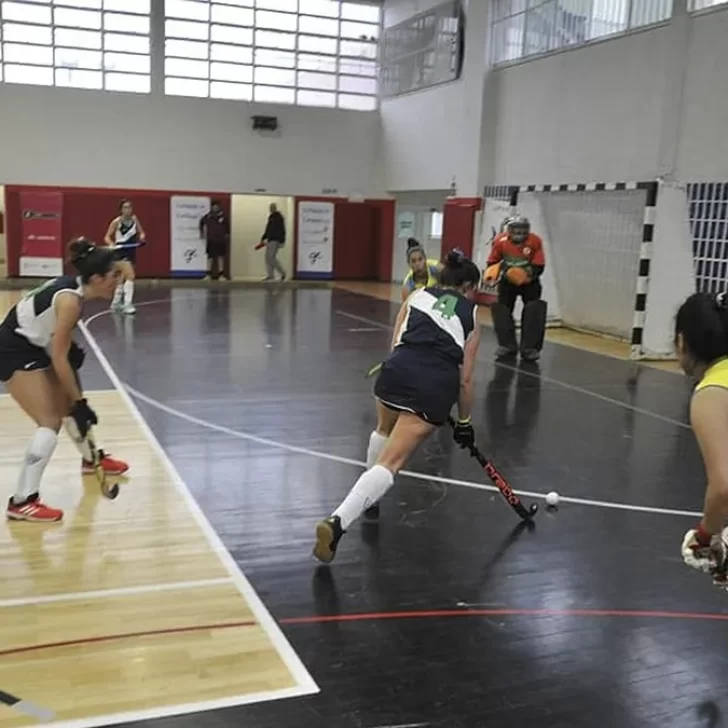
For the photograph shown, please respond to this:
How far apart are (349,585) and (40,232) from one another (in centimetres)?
1701

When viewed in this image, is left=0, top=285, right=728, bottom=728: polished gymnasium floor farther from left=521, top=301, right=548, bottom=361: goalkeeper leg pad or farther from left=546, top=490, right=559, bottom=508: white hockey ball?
left=521, top=301, right=548, bottom=361: goalkeeper leg pad

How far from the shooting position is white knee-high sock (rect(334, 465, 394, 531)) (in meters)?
3.92

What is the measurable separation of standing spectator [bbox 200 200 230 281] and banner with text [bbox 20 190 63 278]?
314 centimetres

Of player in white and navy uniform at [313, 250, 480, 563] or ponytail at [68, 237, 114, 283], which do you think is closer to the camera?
player in white and navy uniform at [313, 250, 480, 563]

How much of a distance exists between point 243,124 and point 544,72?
314 inches

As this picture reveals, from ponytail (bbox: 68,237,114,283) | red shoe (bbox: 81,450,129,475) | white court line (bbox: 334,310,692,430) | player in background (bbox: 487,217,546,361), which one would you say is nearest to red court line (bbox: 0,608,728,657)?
ponytail (bbox: 68,237,114,283)

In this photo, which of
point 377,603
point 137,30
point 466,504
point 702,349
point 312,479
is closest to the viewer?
point 702,349

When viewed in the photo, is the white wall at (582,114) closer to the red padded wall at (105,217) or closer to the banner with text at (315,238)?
the banner with text at (315,238)

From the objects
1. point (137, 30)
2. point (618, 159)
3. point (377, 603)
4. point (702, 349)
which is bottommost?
point (377, 603)

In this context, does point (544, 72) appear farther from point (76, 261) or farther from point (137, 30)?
point (76, 261)

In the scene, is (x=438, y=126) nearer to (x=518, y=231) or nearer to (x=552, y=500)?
(x=518, y=231)

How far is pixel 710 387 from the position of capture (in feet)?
7.49

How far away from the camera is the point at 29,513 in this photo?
4.41 m

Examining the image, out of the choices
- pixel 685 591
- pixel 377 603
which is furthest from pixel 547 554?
pixel 377 603
